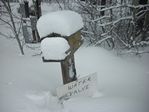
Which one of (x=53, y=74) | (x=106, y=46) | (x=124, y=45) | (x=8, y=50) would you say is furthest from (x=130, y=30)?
(x=8, y=50)

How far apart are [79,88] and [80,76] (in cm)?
85

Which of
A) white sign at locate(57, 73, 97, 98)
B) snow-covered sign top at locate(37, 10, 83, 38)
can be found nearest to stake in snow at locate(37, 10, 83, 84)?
snow-covered sign top at locate(37, 10, 83, 38)

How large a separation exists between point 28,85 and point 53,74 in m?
0.59

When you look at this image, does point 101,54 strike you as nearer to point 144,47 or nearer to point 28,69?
point 144,47

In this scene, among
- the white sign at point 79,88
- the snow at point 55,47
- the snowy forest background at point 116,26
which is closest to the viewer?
the snow at point 55,47

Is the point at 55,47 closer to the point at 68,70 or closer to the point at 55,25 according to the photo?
the point at 55,25

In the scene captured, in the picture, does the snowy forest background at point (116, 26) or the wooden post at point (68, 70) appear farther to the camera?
the snowy forest background at point (116, 26)

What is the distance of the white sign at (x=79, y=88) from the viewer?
3.17m

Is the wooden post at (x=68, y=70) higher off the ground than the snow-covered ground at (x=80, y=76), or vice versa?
the wooden post at (x=68, y=70)

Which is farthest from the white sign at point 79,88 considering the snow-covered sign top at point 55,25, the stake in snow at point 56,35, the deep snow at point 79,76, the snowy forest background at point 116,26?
the snowy forest background at point 116,26

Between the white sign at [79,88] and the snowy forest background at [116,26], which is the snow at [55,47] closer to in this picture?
the white sign at [79,88]

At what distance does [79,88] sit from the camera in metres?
3.33

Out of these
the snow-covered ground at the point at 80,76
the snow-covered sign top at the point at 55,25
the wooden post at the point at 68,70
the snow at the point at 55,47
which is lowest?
the snow-covered ground at the point at 80,76

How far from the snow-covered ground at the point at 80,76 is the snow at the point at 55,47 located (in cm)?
70
